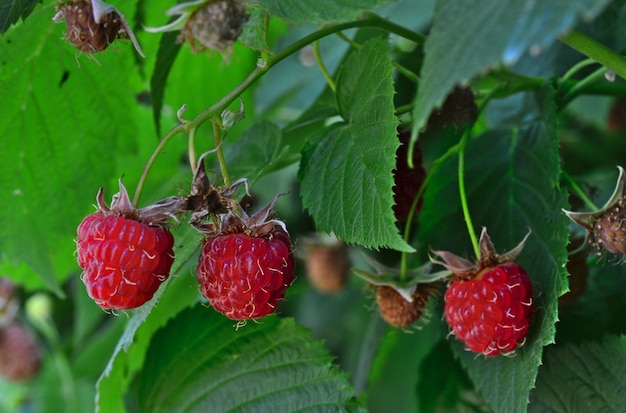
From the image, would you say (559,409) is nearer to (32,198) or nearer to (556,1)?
(556,1)

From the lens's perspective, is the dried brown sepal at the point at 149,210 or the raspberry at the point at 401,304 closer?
the dried brown sepal at the point at 149,210

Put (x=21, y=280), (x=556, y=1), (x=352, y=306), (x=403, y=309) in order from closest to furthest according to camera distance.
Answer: (x=556, y=1) → (x=403, y=309) → (x=21, y=280) → (x=352, y=306)

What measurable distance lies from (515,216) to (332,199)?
0.81 feet

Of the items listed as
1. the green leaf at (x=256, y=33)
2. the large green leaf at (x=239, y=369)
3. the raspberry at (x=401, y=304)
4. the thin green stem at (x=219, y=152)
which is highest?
the green leaf at (x=256, y=33)

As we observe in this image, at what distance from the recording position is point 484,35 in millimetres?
523

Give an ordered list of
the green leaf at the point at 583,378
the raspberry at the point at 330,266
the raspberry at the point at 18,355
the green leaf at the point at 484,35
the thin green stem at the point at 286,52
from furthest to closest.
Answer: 1. the raspberry at the point at 18,355
2. the raspberry at the point at 330,266
3. the green leaf at the point at 583,378
4. the thin green stem at the point at 286,52
5. the green leaf at the point at 484,35

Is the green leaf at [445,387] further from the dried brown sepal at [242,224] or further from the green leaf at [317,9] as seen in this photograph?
the green leaf at [317,9]

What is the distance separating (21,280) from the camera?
1.49m

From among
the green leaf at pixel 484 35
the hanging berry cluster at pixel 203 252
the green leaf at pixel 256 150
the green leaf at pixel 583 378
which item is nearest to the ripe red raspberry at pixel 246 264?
the hanging berry cluster at pixel 203 252

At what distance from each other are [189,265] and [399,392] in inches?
29.2

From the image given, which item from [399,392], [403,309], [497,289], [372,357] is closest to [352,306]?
[399,392]

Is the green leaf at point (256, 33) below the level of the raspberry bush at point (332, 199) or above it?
above

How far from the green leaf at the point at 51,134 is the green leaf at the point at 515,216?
462 mm

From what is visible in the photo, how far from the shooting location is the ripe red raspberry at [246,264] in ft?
2.43
